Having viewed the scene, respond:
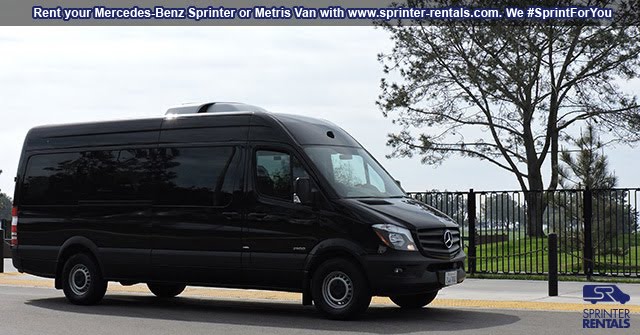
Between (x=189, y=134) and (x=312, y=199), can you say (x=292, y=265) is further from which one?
(x=189, y=134)

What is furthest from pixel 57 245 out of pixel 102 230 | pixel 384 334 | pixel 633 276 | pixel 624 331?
pixel 633 276

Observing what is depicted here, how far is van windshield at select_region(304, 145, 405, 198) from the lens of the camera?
11820 mm

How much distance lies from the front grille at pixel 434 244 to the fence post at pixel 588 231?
247 inches

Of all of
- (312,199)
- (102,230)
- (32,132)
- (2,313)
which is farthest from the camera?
(32,132)

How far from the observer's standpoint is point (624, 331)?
10383 mm

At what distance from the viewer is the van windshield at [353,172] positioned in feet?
38.8

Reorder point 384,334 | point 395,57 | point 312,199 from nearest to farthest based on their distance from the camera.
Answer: point 384,334 → point 312,199 → point 395,57

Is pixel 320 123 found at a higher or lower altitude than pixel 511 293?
higher

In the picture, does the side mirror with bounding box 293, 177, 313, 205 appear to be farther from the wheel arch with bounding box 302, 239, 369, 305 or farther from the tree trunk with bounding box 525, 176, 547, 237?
the tree trunk with bounding box 525, 176, 547, 237

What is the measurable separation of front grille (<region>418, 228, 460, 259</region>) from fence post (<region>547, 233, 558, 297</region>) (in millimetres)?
2462

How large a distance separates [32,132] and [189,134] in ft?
10.7

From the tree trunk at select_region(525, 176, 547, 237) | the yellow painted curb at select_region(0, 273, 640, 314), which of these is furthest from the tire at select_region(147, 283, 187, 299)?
the tree trunk at select_region(525, 176, 547, 237)

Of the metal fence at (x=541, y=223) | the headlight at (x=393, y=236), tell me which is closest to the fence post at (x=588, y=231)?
the metal fence at (x=541, y=223)

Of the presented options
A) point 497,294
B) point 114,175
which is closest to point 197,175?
point 114,175
